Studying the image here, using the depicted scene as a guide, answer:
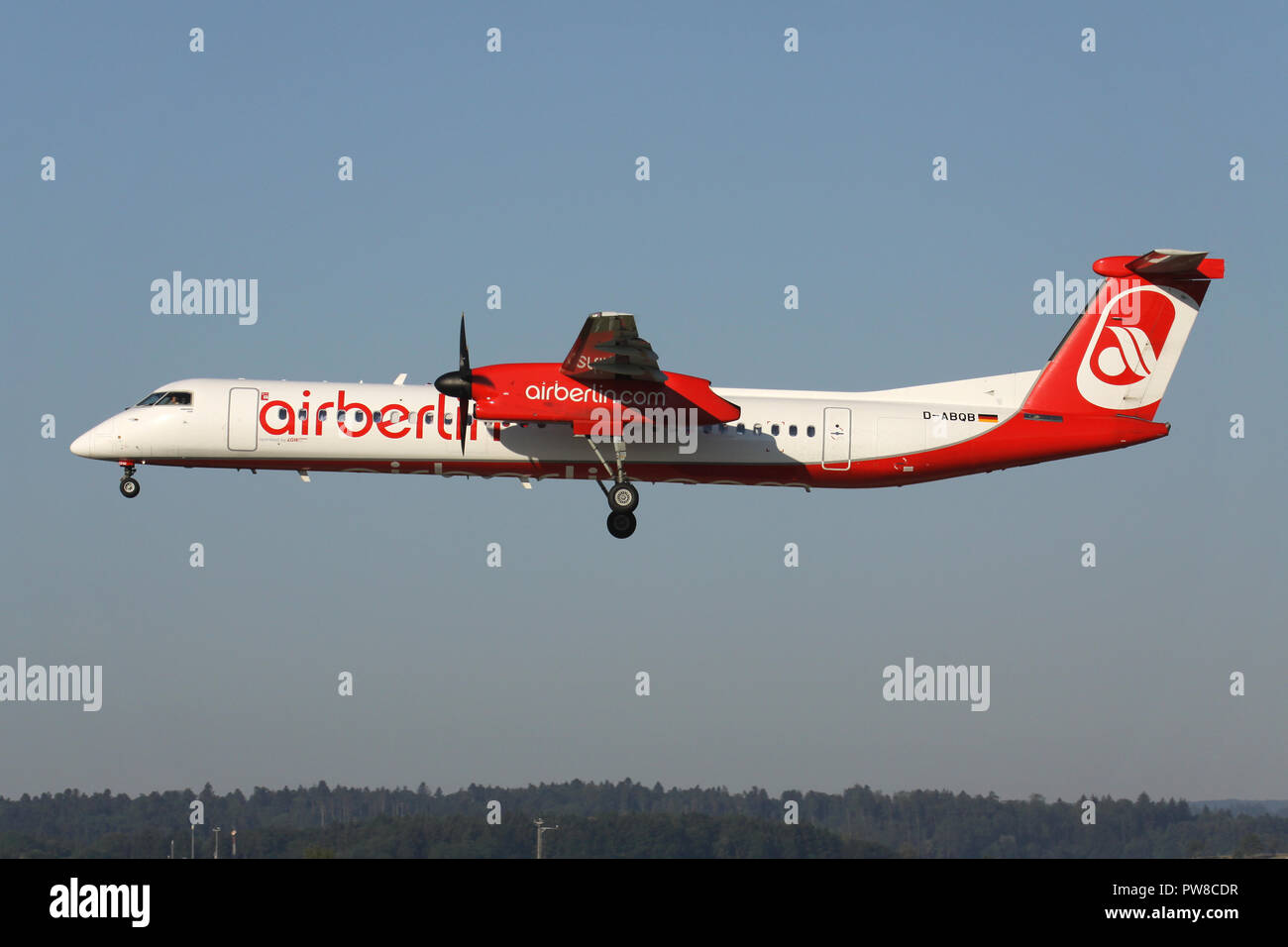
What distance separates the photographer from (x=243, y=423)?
25797mm

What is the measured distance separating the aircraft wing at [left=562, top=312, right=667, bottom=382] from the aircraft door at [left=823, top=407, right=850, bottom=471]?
11.8 feet

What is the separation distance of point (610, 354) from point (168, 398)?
8519 mm

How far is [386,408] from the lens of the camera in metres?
25.7

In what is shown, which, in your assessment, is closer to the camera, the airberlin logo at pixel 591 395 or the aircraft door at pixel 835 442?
the airberlin logo at pixel 591 395

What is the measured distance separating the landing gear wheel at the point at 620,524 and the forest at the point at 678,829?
971cm

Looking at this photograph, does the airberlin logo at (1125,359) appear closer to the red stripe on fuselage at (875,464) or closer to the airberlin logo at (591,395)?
the red stripe on fuselage at (875,464)

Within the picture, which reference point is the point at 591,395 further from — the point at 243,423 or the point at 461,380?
the point at 243,423

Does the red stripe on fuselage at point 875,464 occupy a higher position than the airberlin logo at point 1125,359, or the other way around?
the airberlin logo at point 1125,359

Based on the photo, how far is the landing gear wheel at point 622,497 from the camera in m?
26.0

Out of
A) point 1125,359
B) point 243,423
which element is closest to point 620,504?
point 243,423

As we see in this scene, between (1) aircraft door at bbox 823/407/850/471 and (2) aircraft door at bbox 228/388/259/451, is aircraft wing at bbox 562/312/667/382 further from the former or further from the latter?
(2) aircraft door at bbox 228/388/259/451

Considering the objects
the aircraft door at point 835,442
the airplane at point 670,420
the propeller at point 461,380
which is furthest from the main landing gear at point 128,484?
the aircraft door at point 835,442

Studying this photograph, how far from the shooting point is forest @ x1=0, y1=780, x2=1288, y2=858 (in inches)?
1421

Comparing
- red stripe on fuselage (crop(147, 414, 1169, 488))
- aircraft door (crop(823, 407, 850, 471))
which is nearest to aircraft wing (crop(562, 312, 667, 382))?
red stripe on fuselage (crop(147, 414, 1169, 488))
